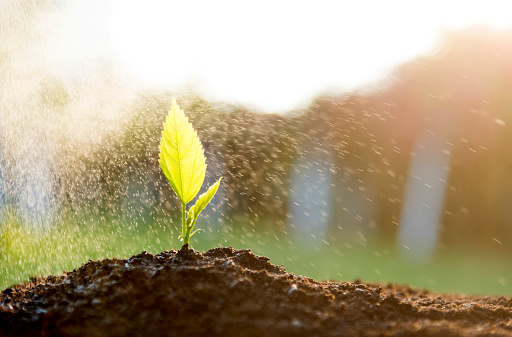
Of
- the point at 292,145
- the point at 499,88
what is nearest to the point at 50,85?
the point at 292,145

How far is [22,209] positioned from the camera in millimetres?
3445

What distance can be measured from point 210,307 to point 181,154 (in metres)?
0.74

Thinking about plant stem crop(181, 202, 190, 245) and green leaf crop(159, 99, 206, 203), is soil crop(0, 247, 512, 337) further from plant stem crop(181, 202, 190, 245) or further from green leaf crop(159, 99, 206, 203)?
green leaf crop(159, 99, 206, 203)

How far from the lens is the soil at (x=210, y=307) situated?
126 centimetres

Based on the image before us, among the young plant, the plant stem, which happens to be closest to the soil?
the plant stem

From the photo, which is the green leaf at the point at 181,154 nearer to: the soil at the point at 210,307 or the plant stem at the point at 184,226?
the plant stem at the point at 184,226

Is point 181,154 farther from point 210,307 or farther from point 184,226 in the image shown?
point 210,307

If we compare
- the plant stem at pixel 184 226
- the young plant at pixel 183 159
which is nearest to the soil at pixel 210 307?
the plant stem at pixel 184 226

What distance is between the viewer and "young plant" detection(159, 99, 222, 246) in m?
1.84

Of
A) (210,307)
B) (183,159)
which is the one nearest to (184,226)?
(183,159)

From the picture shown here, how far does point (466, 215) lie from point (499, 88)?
2.49 meters

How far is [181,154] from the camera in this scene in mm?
1881

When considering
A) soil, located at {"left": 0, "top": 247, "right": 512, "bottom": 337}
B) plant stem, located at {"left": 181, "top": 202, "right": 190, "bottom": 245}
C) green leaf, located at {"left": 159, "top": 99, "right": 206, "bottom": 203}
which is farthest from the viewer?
plant stem, located at {"left": 181, "top": 202, "right": 190, "bottom": 245}

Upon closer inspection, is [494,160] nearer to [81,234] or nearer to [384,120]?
[384,120]
